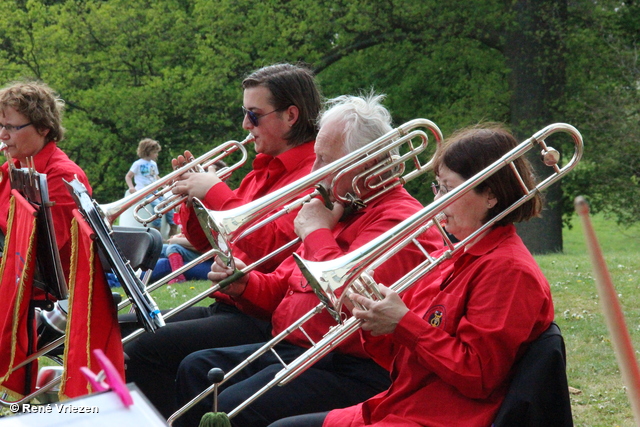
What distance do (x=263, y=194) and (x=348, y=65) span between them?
1201cm

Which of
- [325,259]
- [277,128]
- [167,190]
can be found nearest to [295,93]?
[277,128]

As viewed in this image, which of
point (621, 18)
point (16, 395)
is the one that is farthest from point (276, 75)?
point (621, 18)

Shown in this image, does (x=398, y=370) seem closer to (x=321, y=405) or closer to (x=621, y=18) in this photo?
(x=321, y=405)

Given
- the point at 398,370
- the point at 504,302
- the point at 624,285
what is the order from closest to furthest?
the point at 504,302, the point at 398,370, the point at 624,285

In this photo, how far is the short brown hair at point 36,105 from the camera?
4059 mm

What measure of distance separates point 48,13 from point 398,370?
16595 mm

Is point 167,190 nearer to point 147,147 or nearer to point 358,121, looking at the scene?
point 358,121

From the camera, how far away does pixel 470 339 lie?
6.64 feet

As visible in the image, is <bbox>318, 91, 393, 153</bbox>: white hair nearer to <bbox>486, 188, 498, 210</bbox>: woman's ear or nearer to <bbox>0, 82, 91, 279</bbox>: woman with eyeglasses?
<bbox>486, 188, 498, 210</bbox>: woman's ear

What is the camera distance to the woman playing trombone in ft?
6.58

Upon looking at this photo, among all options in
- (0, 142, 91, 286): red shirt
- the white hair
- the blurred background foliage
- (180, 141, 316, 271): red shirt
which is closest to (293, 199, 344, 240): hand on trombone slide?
the white hair

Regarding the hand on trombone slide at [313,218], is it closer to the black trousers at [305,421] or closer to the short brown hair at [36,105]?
the black trousers at [305,421]

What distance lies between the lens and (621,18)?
13.6 m

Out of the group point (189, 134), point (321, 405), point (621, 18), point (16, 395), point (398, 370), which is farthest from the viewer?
point (189, 134)
